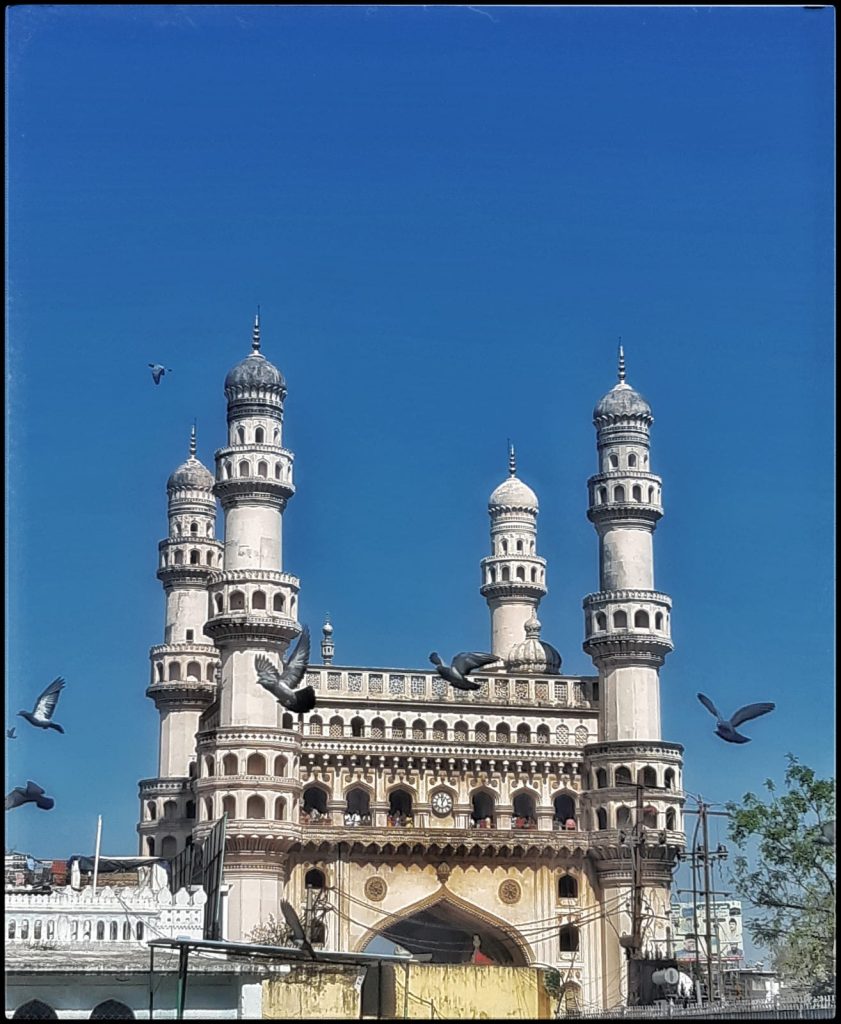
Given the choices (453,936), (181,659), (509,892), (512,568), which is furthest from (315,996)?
(512,568)

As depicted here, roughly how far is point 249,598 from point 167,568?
11890 mm

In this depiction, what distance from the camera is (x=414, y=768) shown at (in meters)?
62.8

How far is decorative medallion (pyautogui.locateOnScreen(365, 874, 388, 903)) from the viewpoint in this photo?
202 ft

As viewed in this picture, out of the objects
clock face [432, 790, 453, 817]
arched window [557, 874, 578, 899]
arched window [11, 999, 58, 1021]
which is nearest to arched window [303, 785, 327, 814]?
clock face [432, 790, 453, 817]

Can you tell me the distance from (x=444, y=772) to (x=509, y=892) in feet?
14.8

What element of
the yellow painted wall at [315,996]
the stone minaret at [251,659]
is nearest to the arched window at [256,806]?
the stone minaret at [251,659]

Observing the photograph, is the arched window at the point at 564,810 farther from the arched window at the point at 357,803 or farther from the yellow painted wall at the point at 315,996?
the yellow painted wall at the point at 315,996

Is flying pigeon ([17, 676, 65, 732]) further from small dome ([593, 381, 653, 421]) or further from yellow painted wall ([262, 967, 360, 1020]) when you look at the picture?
small dome ([593, 381, 653, 421])

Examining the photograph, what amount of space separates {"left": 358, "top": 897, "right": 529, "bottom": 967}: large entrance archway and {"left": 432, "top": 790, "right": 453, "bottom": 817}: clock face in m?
2.90

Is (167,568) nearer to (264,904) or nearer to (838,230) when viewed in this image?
(264,904)

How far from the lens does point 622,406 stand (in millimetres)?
65375

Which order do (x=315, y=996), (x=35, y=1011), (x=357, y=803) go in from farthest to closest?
(x=357, y=803) < (x=35, y=1011) < (x=315, y=996)

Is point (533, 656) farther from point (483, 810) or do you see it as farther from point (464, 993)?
point (464, 993)

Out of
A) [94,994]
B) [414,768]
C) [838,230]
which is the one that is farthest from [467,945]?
[838,230]
